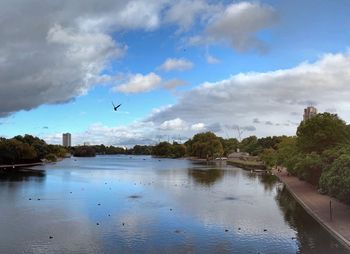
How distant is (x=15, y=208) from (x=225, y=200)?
25.7m

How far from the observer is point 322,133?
74125 mm

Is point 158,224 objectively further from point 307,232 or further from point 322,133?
point 322,133

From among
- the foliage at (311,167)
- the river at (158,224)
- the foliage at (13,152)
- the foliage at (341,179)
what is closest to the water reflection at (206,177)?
the foliage at (311,167)

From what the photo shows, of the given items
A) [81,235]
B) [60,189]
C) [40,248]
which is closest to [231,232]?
[81,235]

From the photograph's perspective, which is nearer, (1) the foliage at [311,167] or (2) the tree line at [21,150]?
(1) the foliage at [311,167]

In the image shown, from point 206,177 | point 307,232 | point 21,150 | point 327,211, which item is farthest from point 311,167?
point 21,150

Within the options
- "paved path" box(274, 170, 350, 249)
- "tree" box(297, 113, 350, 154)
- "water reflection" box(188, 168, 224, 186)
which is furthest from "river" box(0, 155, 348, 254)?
"water reflection" box(188, 168, 224, 186)

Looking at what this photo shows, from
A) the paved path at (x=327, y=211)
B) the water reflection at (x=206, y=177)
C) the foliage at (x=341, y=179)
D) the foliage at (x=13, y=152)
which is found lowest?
the paved path at (x=327, y=211)

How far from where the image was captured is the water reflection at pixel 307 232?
30.7 m

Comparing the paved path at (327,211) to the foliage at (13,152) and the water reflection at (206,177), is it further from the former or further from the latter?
the foliage at (13,152)

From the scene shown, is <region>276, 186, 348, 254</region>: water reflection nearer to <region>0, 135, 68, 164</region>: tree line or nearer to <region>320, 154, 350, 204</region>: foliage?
<region>320, 154, 350, 204</region>: foliage

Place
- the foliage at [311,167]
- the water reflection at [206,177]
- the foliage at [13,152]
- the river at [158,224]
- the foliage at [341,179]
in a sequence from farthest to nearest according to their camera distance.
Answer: the foliage at [13,152] → the water reflection at [206,177] → the foliage at [311,167] → the foliage at [341,179] → the river at [158,224]

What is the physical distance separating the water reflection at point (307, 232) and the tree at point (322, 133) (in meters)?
22.9

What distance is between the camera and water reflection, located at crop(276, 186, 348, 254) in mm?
30703
